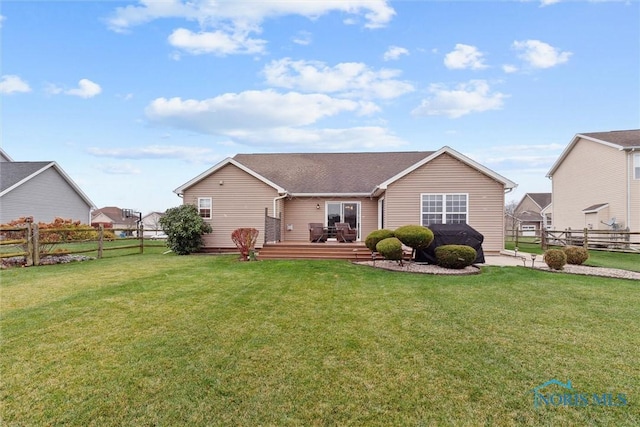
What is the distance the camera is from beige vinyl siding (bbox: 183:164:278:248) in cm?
1555

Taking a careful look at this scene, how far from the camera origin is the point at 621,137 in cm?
1841

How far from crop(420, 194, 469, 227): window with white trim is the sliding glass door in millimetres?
3652

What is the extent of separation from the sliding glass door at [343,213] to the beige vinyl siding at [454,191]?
8.88 ft

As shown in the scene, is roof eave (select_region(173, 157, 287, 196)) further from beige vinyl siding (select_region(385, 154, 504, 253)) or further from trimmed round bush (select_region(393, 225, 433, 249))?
trimmed round bush (select_region(393, 225, 433, 249))

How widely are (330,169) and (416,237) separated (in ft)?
32.4

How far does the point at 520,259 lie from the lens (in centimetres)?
1232

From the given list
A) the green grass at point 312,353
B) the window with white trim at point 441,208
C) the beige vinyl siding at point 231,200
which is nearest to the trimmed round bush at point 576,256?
the green grass at point 312,353

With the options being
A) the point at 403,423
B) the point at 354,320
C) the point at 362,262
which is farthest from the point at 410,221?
the point at 403,423

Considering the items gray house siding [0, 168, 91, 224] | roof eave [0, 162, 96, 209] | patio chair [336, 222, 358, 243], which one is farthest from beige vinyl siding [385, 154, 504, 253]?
gray house siding [0, 168, 91, 224]

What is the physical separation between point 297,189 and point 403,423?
14.6 m

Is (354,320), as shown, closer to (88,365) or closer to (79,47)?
(88,365)

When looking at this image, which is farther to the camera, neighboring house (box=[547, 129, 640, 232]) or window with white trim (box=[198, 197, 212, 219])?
neighboring house (box=[547, 129, 640, 232])

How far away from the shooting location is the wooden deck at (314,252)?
12.9 m

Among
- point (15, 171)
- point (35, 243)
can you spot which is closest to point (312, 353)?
point (35, 243)
